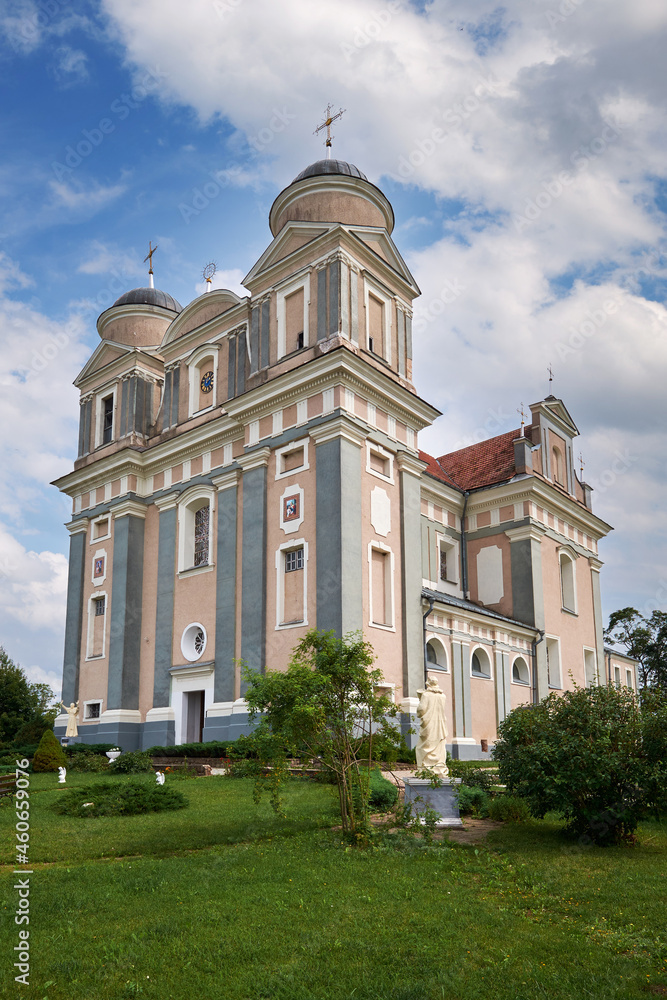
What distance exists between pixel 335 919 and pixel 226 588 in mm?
19224

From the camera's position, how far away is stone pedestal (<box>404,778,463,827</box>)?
523 inches

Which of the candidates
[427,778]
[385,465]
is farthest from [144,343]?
[427,778]

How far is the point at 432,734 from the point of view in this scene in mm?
14031

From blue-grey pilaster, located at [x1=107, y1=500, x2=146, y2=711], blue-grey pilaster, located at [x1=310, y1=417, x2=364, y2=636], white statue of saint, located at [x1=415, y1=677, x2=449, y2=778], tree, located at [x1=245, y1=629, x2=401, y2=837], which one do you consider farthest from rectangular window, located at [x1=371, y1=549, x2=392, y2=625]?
tree, located at [x1=245, y1=629, x2=401, y2=837]

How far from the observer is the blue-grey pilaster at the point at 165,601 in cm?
2867

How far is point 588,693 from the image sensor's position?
12.8 metres

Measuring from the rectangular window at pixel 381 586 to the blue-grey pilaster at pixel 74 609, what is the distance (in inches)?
551

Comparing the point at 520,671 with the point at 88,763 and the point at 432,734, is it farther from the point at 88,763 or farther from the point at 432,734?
the point at 432,734

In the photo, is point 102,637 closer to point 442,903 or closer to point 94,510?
point 94,510

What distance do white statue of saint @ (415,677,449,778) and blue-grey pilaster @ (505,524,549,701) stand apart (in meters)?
19.6

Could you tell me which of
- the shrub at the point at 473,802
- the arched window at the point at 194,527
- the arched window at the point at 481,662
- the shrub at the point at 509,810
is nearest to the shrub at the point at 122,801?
the shrub at the point at 473,802

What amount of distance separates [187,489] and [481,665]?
12537 millimetres

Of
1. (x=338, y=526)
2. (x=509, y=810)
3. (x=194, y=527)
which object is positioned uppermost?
(x=194, y=527)

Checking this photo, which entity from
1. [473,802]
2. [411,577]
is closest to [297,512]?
[411,577]
